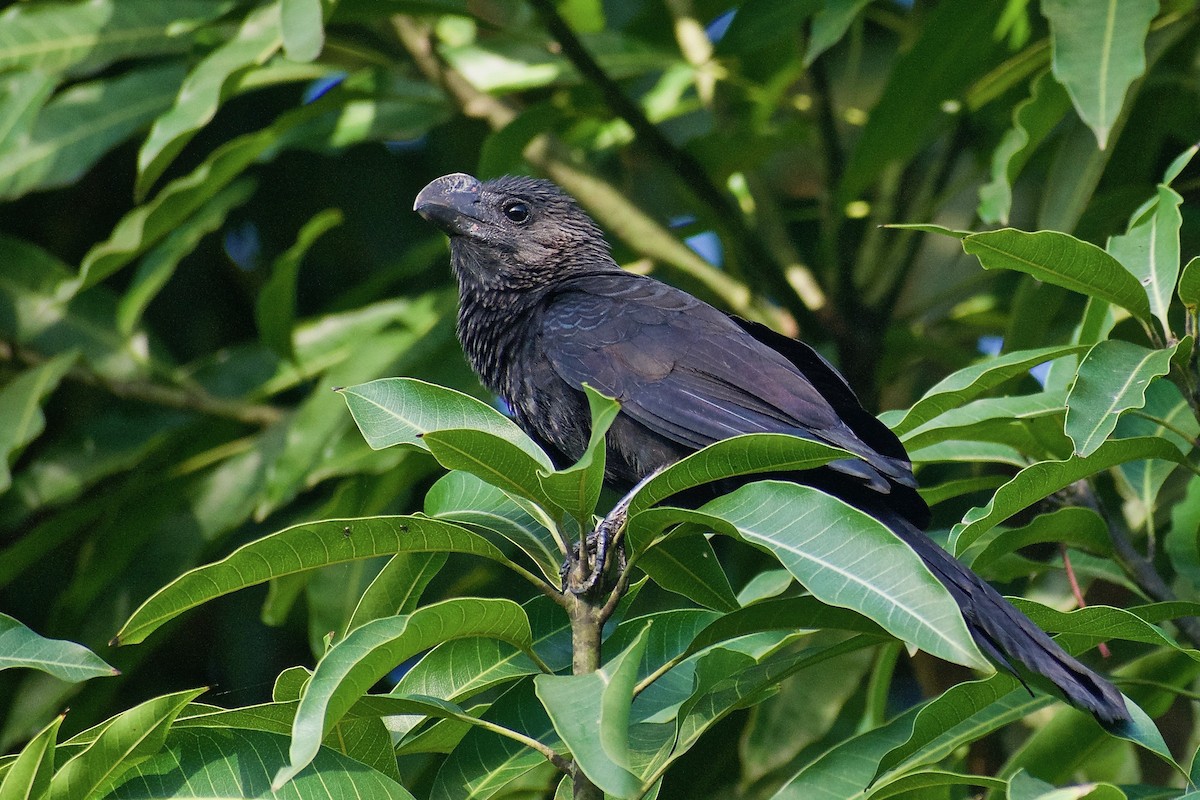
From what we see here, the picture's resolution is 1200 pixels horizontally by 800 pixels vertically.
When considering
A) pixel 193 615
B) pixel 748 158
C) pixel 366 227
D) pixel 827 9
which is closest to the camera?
pixel 827 9

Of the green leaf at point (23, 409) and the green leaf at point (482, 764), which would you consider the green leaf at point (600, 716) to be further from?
the green leaf at point (23, 409)

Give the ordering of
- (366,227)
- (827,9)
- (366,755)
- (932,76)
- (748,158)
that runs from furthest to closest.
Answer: (366,227) → (748,158) → (932,76) → (827,9) → (366,755)

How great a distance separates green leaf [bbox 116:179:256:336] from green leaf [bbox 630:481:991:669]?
2.55m

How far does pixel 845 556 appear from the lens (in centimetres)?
171

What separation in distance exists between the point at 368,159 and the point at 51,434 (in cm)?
164

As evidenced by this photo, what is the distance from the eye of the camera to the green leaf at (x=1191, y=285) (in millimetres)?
2254

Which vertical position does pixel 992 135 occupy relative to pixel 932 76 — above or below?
below

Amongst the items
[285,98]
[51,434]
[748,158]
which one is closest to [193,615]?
[51,434]

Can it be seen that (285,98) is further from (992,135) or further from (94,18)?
(992,135)

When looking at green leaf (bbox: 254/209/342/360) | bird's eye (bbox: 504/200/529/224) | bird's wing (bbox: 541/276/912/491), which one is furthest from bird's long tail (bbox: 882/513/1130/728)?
green leaf (bbox: 254/209/342/360)

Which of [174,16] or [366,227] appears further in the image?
[366,227]

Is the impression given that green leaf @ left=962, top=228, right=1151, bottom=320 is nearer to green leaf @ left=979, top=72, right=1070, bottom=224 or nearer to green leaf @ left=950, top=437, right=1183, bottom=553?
green leaf @ left=950, top=437, right=1183, bottom=553

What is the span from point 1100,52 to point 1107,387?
3.65ft

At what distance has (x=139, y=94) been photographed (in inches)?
164
